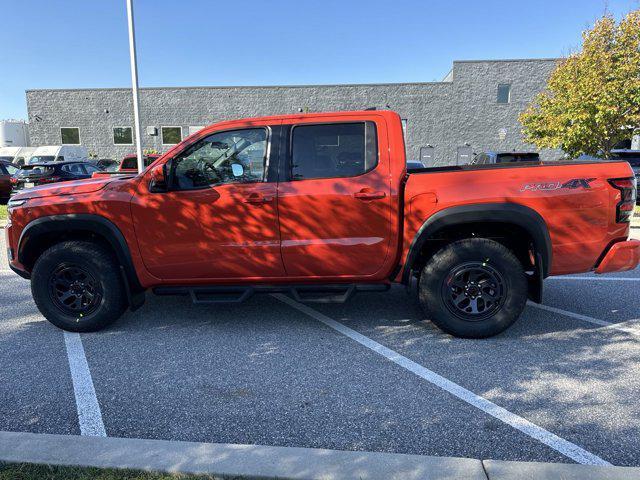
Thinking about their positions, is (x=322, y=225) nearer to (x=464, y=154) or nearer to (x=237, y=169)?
(x=237, y=169)

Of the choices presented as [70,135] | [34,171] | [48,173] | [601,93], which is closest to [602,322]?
[601,93]

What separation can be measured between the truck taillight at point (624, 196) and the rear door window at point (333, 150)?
202 cm

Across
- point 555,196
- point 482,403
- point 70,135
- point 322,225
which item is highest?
point 70,135

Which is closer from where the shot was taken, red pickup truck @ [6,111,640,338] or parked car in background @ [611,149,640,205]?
red pickup truck @ [6,111,640,338]

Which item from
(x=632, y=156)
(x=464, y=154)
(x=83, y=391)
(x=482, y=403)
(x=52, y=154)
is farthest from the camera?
(x=464, y=154)

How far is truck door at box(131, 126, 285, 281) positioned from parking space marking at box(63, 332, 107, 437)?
36.6 inches

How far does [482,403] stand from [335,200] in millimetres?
1942

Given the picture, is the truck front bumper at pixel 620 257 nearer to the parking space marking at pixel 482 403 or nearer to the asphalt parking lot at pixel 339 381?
the asphalt parking lot at pixel 339 381

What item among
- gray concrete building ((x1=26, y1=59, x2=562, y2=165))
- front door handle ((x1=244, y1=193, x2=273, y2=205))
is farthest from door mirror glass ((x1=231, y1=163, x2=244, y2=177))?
gray concrete building ((x1=26, y1=59, x2=562, y2=165))

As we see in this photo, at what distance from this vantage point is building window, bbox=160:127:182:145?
104 feet

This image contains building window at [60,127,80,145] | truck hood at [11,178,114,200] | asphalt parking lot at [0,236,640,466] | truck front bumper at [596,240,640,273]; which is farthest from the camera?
building window at [60,127,80,145]

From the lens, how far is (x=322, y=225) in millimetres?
3896

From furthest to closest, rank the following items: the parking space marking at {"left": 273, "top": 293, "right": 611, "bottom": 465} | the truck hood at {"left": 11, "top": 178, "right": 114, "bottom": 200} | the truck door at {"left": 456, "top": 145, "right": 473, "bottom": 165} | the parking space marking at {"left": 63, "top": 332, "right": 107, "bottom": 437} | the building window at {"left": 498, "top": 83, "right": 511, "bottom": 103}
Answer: the truck door at {"left": 456, "top": 145, "right": 473, "bottom": 165}
the building window at {"left": 498, "top": 83, "right": 511, "bottom": 103}
the truck hood at {"left": 11, "top": 178, "right": 114, "bottom": 200}
the parking space marking at {"left": 63, "top": 332, "right": 107, "bottom": 437}
the parking space marking at {"left": 273, "top": 293, "right": 611, "bottom": 465}

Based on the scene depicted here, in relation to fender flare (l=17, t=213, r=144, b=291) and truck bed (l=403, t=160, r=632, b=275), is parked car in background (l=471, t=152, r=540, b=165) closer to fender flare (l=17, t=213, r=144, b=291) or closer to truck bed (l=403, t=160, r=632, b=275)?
truck bed (l=403, t=160, r=632, b=275)
